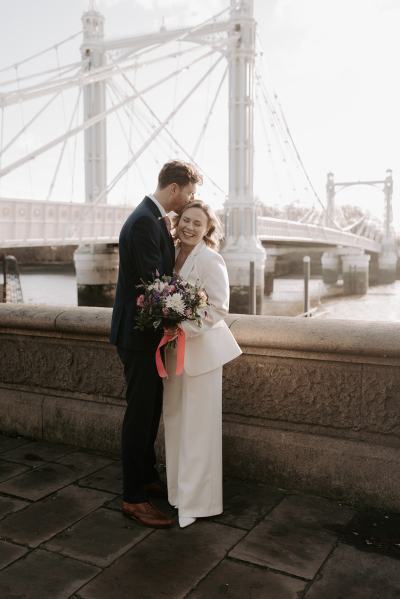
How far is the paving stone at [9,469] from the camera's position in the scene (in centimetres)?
273

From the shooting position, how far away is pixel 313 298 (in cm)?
3519

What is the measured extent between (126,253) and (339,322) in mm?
927

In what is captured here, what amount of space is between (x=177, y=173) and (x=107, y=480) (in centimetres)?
129

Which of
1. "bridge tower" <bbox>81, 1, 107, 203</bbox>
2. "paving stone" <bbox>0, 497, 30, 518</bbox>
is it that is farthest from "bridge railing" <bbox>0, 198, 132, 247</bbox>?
"paving stone" <bbox>0, 497, 30, 518</bbox>

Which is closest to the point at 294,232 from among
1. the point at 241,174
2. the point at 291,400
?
the point at 241,174

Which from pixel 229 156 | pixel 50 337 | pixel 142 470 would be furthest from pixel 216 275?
pixel 229 156

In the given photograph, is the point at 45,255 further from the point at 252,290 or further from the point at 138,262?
the point at 138,262

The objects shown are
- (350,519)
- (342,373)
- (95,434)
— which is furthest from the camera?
(95,434)

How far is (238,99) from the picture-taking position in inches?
1029

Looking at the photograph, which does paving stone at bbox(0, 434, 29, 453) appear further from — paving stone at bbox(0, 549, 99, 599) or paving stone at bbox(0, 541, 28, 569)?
paving stone at bbox(0, 549, 99, 599)

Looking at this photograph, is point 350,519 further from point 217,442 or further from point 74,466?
point 74,466

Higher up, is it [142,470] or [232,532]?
[142,470]

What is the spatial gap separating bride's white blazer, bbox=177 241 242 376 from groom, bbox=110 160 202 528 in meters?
0.10

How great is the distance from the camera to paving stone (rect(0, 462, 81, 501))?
256cm
